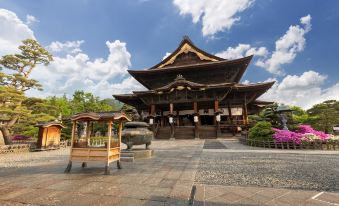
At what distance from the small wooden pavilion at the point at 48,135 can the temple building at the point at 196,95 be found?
9001 millimetres

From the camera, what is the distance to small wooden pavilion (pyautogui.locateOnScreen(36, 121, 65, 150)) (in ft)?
40.7

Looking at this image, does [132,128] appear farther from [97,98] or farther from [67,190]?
[97,98]

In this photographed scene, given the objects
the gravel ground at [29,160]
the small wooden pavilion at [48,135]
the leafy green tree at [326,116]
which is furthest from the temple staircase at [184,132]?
the leafy green tree at [326,116]

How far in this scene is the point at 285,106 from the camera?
13344mm

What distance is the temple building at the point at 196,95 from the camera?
18672mm

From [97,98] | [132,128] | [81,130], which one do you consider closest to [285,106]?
[132,128]

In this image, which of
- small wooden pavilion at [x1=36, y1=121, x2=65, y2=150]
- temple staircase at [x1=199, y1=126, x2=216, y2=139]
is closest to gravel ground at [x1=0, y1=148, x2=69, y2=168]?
small wooden pavilion at [x1=36, y1=121, x2=65, y2=150]

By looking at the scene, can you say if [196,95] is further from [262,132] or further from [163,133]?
[262,132]

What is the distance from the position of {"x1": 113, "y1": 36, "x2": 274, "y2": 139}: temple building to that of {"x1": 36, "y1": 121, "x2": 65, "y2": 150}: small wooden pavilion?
9001mm

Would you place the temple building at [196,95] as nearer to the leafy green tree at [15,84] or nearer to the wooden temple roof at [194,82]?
the wooden temple roof at [194,82]

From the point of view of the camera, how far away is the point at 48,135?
42.1 ft

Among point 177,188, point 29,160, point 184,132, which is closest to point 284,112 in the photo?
point 184,132

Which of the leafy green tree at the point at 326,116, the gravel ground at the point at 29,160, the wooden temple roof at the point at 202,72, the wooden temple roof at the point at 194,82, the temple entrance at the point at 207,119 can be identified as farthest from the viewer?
the leafy green tree at the point at 326,116

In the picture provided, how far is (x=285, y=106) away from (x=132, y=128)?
39.5ft
